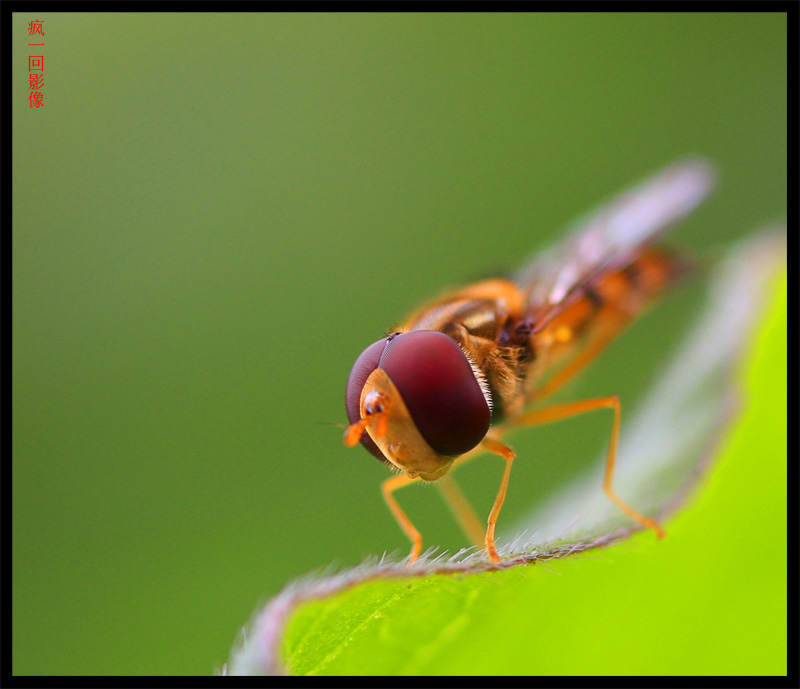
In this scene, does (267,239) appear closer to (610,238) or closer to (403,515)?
(610,238)

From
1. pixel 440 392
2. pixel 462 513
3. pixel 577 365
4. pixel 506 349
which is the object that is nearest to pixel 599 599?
pixel 440 392

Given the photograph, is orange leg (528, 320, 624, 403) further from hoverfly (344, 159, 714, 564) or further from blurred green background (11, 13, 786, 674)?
blurred green background (11, 13, 786, 674)

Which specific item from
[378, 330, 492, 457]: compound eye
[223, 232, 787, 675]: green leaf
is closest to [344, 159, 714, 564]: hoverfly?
[378, 330, 492, 457]: compound eye

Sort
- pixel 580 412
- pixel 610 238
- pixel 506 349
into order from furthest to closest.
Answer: pixel 610 238 < pixel 580 412 < pixel 506 349

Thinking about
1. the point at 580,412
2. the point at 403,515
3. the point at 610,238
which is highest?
the point at 610,238

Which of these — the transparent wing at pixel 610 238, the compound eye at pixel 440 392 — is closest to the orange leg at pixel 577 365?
the transparent wing at pixel 610 238

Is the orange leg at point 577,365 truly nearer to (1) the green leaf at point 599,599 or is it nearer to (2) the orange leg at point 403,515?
(2) the orange leg at point 403,515

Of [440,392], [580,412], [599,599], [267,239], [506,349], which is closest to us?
[599,599]
